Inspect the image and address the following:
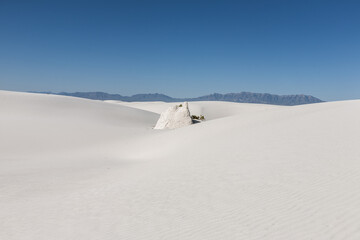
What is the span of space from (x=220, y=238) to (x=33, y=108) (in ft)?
76.2

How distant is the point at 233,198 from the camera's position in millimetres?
4906

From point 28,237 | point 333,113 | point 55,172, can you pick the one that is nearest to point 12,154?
point 55,172

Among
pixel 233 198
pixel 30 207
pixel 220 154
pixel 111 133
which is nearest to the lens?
pixel 233 198

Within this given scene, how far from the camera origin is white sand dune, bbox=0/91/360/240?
3.92m

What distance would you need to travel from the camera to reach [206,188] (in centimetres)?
564

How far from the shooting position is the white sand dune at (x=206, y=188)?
3922 mm

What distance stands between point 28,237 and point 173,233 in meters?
2.47

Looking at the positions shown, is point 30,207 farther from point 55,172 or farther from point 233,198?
point 233,198

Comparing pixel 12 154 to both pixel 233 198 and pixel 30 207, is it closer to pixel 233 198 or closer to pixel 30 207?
pixel 30 207

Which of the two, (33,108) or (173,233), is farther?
(33,108)

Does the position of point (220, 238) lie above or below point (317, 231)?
below

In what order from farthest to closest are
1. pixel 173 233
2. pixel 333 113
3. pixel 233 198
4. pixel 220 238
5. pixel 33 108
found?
pixel 33 108, pixel 333 113, pixel 233 198, pixel 173 233, pixel 220 238

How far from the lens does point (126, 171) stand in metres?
8.59

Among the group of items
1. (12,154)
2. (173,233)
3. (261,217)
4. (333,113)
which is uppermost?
(333,113)
